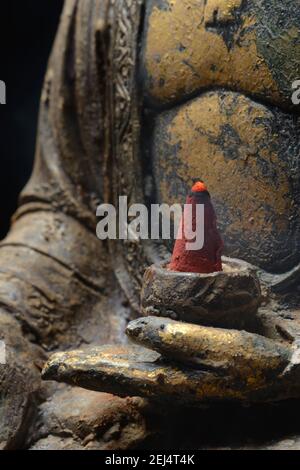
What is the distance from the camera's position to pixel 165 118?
5.67 feet

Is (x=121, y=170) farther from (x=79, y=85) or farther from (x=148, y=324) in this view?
(x=148, y=324)

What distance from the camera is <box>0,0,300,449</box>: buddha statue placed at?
1365 millimetres

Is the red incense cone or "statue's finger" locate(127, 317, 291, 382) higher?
the red incense cone

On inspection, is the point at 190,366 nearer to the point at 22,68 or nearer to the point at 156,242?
the point at 156,242

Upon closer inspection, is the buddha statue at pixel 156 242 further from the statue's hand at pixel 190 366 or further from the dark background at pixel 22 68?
the dark background at pixel 22 68

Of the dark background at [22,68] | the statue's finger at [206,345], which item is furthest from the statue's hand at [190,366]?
the dark background at [22,68]

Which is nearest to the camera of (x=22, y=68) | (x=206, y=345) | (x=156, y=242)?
(x=206, y=345)

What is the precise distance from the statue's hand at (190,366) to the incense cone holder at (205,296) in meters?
0.04

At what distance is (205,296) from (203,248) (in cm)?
7

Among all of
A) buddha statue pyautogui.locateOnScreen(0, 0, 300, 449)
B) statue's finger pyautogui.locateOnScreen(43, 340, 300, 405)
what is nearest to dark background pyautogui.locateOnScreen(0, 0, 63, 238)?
buddha statue pyautogui.locateOnScreen(0, 0, 300, 449)

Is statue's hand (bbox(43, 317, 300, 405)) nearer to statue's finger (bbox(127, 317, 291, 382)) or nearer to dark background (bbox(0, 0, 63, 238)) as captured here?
statue's finger (bbox(127, 317, 291, 382))

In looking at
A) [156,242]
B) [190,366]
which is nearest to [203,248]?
[190,366]

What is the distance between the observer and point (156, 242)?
1.77 m

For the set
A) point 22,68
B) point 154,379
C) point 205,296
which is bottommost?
point 154,379
